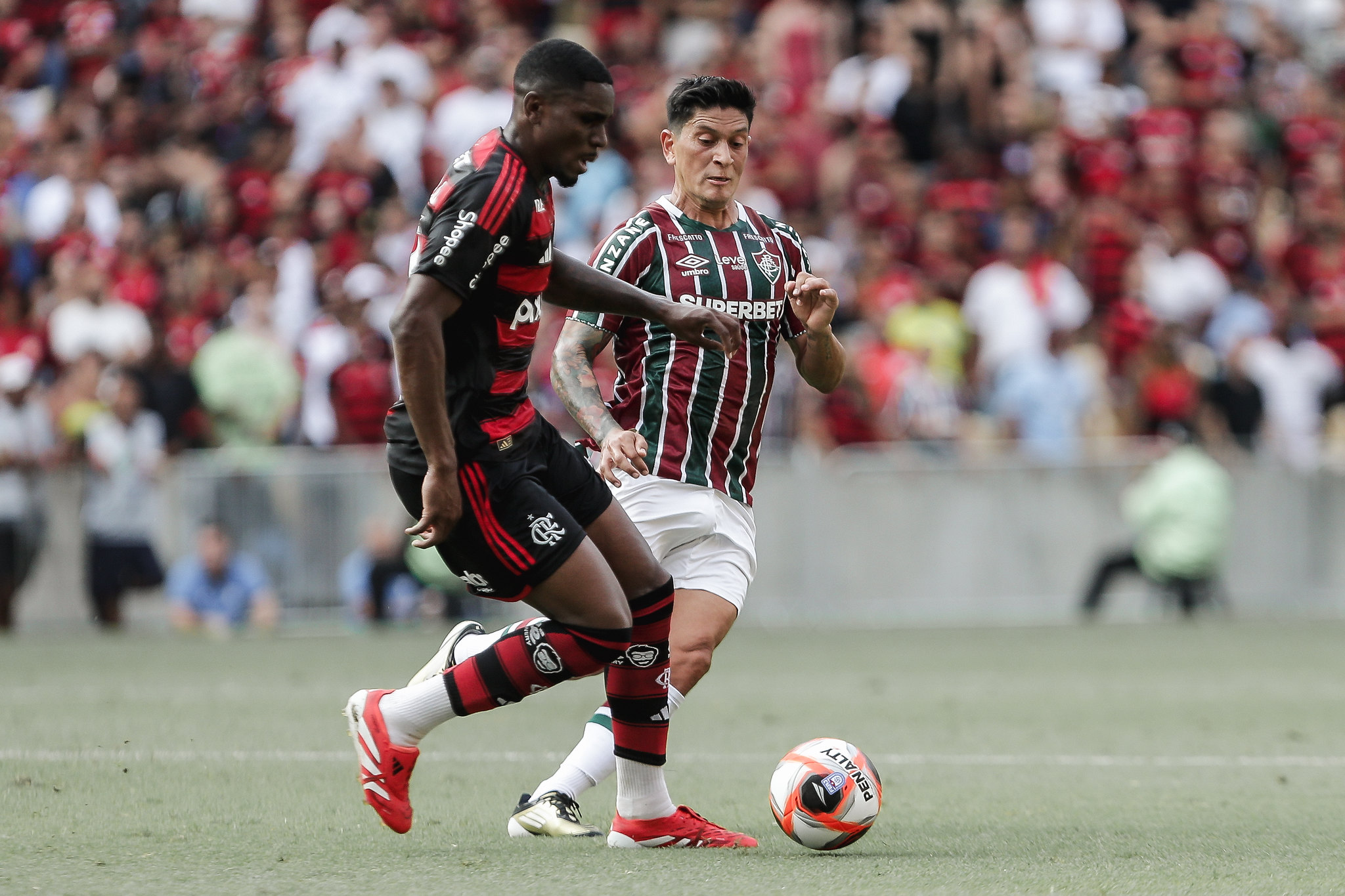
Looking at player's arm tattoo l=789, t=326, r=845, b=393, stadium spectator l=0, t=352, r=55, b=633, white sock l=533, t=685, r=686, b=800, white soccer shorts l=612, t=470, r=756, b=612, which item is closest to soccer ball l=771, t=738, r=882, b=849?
white sock l=533, t=685, r=686, b=800

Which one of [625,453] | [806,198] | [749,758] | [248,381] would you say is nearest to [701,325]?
[625,453]

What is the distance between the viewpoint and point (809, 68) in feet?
61.7

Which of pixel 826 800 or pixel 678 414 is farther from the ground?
pixel 678 414

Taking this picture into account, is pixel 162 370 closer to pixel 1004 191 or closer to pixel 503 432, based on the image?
pixel 1004 191

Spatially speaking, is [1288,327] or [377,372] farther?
[1288,327]

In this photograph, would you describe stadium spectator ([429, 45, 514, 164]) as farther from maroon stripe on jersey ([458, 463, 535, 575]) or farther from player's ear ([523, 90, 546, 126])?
maroon stripe on jersey ([458, 463, 535, 575])

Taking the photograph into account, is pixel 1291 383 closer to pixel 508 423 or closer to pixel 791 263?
pixel 791 263

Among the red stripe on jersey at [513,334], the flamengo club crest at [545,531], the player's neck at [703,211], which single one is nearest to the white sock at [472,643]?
the flamengo club crest at [545,531]

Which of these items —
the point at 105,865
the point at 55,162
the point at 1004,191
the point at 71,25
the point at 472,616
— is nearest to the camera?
the point at 105,865

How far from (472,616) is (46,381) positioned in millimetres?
4477

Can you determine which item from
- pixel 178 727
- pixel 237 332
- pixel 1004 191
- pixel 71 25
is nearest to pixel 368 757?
pixel 178 727

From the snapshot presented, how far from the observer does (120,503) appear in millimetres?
14688

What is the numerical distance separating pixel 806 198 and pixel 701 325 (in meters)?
12.5

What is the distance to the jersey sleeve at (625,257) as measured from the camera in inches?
236
